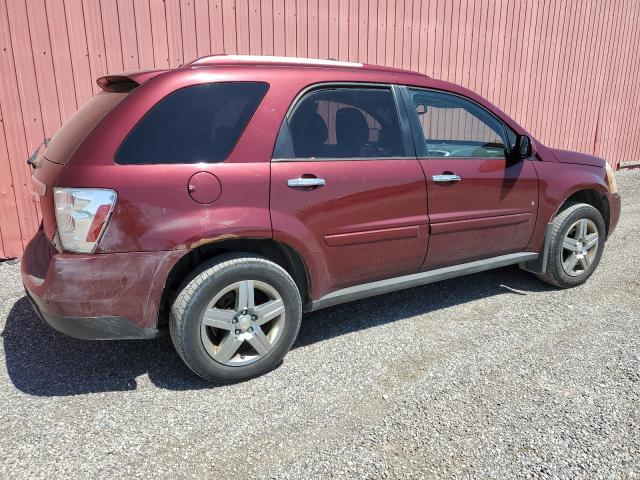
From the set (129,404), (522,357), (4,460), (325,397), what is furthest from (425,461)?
(4,460)

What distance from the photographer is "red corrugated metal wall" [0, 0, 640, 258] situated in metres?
4.50

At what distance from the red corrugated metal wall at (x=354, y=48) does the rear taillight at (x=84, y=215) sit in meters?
2.66

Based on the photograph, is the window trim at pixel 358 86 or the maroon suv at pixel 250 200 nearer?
the maroon suv at pixel 250 200

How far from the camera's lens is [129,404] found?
104 inches

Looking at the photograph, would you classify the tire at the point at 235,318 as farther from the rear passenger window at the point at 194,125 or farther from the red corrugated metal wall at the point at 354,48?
the red corrugated metal wall at the point at 354,48

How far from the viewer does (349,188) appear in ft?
9.89

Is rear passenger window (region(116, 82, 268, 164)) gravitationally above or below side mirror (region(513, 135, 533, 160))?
above

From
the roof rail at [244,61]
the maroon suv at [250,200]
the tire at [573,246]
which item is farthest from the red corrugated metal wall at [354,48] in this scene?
the tire at [573,246]

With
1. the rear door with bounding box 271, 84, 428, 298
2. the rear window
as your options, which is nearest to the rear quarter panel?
the rear door with bounding box 271, 84, 428, 298

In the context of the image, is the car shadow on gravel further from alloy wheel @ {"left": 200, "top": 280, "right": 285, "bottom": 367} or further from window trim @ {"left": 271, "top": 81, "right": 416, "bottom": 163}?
window trim @ {"left": 271, "top": 81, "right": 416, "bottom": 163}

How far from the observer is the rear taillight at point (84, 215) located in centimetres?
240

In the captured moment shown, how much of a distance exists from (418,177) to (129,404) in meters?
2.18

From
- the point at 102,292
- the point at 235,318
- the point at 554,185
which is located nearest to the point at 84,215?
the point at 102,292

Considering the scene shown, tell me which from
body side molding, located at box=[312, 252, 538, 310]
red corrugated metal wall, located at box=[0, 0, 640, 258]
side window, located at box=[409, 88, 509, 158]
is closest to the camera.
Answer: body side molding, located at box=[312, 252, 538, 310]
